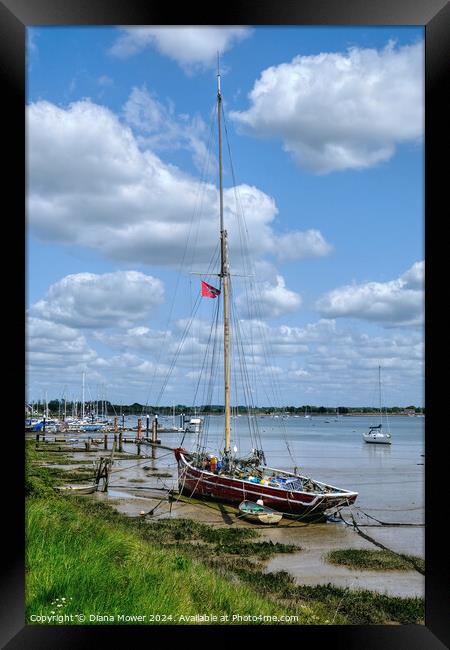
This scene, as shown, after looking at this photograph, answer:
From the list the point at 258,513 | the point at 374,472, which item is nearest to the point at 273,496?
the point at 258,513

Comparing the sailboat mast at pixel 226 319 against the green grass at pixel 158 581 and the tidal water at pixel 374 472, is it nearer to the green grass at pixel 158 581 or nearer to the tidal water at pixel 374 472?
the tidal water at pixel 374 472

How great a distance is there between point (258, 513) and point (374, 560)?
3698 millimetres

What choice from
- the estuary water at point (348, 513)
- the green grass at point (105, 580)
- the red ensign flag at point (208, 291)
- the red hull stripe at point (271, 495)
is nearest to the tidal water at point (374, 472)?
the estuary water at point (348, 513)

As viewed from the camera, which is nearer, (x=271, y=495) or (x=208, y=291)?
(x=271, y=495)

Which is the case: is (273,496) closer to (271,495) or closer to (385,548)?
(271,495)

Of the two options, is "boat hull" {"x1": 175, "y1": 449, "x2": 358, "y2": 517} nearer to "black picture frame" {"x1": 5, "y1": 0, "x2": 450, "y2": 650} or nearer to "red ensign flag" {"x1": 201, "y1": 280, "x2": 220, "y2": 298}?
"red ensign flag" {"x1": 201, "y1": 280, "x2": 220, "y2": 298}

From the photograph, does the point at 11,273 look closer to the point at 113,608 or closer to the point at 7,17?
the point at 7,17

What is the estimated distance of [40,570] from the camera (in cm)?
455

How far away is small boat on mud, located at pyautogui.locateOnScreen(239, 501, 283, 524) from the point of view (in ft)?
44.0

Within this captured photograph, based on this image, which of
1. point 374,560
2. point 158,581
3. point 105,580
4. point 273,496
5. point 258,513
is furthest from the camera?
point 273,496

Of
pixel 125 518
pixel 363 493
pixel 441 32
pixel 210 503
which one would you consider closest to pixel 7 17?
pixel 441 32

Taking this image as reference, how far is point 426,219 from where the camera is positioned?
3.72m

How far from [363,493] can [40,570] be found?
1760 cm

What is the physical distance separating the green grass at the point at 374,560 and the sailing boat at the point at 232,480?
8.83ft
